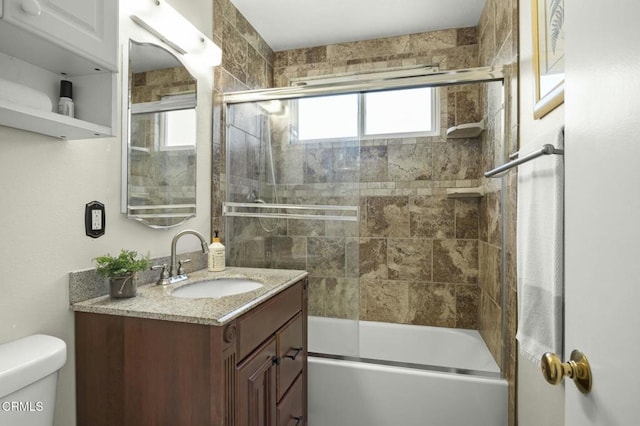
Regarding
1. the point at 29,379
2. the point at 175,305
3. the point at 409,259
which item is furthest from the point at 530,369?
the point at 29,379

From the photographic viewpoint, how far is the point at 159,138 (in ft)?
5.30

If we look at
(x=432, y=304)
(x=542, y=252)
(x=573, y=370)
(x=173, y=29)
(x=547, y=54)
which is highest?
(x=173, y=29)

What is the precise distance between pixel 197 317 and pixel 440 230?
2073 millimetres

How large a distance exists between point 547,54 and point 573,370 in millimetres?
1179

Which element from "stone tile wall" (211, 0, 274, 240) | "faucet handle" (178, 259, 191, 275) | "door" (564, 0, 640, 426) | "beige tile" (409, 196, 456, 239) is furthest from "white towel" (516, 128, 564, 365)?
"stone tile wall" (211, 0, 274, 240)

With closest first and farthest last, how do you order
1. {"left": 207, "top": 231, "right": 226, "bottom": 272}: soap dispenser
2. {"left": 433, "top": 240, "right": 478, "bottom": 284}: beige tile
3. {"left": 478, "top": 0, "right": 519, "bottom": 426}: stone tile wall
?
{"left": 478, "top": 0, "right": 519, "bottom": 426}: stone tile wall < {"left": 207, "top": 231, "right": 226, "bottom": 272}: soap dispenser < {"left": 433, "top": 240, "right": 478, "bottom": 284}: beige tile

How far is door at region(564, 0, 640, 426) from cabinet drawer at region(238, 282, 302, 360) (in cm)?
91

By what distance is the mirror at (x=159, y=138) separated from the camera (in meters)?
1.48

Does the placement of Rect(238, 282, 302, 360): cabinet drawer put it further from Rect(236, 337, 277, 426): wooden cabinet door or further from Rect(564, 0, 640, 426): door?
Rect(564, 0, 640, 426): door

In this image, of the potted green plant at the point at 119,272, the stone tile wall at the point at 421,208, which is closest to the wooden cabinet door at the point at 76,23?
the potted green plant at the point at 119,272

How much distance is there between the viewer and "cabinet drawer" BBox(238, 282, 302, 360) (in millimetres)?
1170

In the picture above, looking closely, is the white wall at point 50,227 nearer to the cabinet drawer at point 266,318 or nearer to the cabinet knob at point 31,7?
→ the cabinet knob at point 31,7

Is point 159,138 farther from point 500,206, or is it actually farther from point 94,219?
point 500,206

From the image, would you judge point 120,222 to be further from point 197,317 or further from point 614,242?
point 614,242
